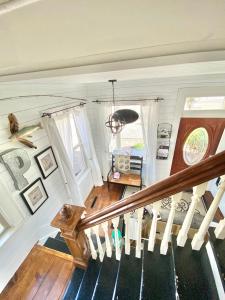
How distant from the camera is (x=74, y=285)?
4.07 feet

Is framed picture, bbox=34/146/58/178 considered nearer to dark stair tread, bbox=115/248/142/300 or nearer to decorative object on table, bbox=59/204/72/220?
decorative object on table, bbox=59/204/72/220

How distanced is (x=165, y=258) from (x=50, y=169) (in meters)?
2.05

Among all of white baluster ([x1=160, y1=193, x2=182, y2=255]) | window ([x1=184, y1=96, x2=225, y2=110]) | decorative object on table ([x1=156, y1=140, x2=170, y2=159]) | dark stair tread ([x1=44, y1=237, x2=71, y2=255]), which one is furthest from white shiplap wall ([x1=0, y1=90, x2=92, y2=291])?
window ([x1=184, y1=96, x2=225, y2=110])

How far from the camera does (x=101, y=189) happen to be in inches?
152

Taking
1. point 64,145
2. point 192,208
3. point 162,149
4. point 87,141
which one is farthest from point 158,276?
point 87,141

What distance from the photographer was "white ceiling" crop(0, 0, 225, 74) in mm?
429

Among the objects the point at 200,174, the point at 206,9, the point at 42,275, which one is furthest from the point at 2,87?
the point at 42,275

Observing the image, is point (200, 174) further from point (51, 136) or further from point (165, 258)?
point (51, 136)

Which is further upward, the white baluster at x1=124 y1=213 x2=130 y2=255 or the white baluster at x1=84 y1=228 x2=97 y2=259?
the white baluster at x1=124 y1=213 x2=130 y2=255

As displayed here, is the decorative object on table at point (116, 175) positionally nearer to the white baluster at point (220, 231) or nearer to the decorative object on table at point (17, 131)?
the decorative object on table at point (17, 131)

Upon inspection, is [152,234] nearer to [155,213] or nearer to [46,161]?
[155,213]

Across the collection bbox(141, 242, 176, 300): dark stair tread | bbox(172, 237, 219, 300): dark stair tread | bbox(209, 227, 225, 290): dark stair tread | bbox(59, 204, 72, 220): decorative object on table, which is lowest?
bbox(141, 242, 176, 300): dark stair tread

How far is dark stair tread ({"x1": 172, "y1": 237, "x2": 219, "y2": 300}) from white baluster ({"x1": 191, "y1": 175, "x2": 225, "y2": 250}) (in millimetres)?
63

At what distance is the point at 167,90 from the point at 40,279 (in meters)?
3.57
